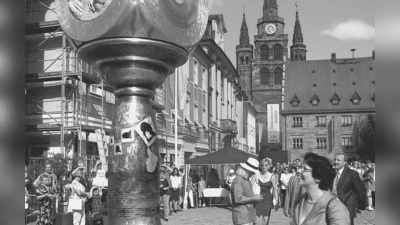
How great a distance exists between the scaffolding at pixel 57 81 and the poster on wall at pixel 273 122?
60.4 m

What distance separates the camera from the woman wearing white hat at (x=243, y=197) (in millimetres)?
6543

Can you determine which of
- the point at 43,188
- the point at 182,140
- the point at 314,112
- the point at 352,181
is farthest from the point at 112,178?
the point at 314,112

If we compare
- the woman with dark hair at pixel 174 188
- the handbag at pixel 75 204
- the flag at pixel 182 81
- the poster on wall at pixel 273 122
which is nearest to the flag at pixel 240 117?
the poster on wall at pixel 273 122

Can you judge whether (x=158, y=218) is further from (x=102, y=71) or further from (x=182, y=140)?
(x=182, y=140)

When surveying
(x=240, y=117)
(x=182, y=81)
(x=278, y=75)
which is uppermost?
(x=278, y=75)

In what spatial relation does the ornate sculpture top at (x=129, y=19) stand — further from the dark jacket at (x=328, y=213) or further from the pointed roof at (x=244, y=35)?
the pointed roof at (x=244, y=35)

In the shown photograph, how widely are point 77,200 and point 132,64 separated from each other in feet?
25.9

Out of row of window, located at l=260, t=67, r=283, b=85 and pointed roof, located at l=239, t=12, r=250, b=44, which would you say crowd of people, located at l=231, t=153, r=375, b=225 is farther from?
pointed roof, located at l=239, t=12, r=250, b=44

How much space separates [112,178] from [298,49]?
107497 millimetres

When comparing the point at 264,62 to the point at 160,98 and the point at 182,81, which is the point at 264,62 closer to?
the point at 160,98

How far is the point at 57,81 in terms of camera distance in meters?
17.9

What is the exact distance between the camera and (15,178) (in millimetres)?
1792

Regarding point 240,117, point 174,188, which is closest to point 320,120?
point 240,117

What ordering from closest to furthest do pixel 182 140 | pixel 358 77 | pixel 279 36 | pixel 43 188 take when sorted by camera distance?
pixel 43 188 → pixel 182 140 → pixel 358 77 → pixel 279 36
